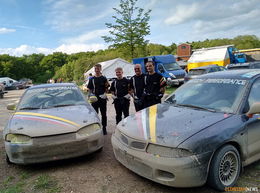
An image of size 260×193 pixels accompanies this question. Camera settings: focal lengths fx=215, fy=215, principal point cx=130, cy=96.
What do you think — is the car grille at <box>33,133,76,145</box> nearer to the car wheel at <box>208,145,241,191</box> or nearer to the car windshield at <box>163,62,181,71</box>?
the car wheel at <box>208,145,241,191</box>

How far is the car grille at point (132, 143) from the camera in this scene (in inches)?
111

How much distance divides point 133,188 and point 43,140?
1.58 metres

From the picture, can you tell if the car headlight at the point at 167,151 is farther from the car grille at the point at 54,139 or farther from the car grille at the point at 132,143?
the car grille at the point at 54,139

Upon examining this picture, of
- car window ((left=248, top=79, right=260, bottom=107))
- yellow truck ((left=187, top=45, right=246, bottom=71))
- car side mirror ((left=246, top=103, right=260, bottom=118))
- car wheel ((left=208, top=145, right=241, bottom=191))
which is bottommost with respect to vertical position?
car wheel ((left=208, top=145, right=241, bottom=191))

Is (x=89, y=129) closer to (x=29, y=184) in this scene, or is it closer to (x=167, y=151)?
(x=29, y=184)

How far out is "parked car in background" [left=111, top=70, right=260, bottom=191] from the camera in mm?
2521

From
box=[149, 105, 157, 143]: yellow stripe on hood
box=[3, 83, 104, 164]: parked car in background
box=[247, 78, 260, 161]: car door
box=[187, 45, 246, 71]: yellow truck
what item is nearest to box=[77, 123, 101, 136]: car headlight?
box=[3, 83, 104, 164]: parked car in background

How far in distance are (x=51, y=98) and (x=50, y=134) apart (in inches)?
58.6

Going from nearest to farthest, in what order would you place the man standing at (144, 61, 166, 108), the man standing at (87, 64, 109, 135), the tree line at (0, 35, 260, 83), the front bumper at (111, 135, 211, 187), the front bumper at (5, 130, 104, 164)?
the front bumper at (111, 135, 211, 187)
the front bumper at (5, 130, 104, 164)
the man standing at (144, 61, 166, 108)
the man standing at (87, 64, 109, 135)
the tree line at (0, 35, 260, 83)

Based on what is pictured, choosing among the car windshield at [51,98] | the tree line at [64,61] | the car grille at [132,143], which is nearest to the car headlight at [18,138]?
the car windshield at [51,98]

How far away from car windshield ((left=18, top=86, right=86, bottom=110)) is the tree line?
38.0m

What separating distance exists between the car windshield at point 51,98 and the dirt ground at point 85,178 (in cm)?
122

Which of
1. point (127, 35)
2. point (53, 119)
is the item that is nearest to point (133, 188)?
point (53, 119)

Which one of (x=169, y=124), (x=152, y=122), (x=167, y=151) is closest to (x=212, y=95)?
(x=169, y=124)
